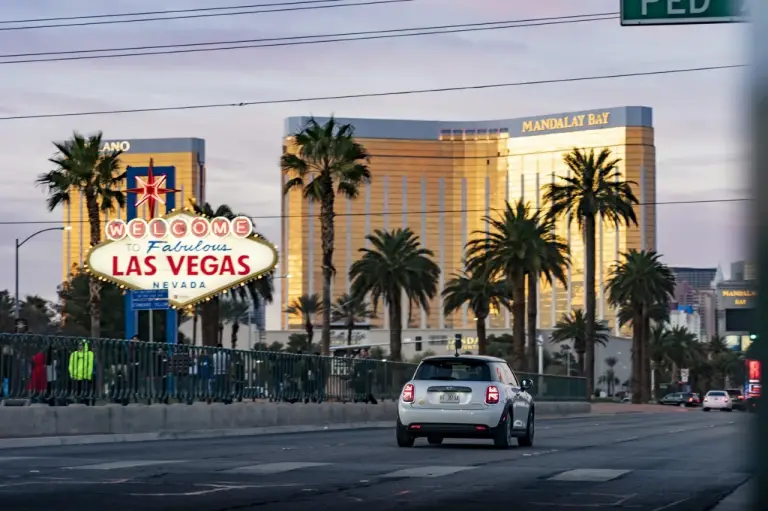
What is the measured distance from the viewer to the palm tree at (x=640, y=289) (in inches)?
3578

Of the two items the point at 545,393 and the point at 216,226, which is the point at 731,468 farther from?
the point at 545,393

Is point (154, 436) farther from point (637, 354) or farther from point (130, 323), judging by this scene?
point (637, 354)

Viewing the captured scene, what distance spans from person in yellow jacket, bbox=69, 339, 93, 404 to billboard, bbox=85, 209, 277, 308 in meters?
26.4

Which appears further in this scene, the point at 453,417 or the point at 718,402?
the point at 718,402

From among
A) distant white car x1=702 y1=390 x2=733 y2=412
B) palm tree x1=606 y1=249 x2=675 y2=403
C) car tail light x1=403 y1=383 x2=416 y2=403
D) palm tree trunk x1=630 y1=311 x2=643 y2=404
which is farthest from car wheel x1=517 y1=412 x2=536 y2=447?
palm tree trunk x1=630 y1=311 x2=643 y2=404

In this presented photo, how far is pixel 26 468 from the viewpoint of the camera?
15.7 m

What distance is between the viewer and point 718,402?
83.3 meters

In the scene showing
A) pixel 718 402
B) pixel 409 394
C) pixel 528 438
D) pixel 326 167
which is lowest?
pixel 718 402

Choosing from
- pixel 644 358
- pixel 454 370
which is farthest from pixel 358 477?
pixel 644 358

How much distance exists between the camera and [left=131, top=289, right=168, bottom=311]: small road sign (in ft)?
160

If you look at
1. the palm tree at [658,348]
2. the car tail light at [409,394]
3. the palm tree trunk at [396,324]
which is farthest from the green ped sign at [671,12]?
the palm tree at [658,348]

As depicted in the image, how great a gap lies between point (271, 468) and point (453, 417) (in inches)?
236

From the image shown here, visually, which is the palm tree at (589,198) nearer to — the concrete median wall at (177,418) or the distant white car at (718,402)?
the distant white car at (718,402)

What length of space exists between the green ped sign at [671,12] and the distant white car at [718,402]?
72.8 metres
